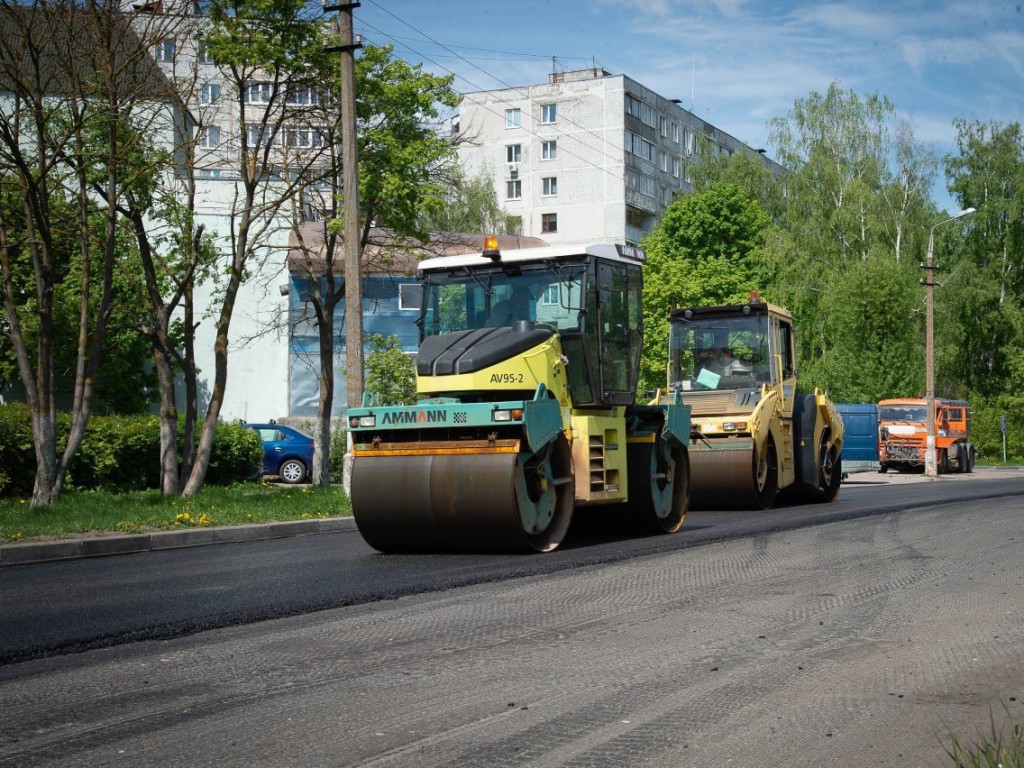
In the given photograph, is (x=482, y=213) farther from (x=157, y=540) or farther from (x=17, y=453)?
(x=157, y=540)

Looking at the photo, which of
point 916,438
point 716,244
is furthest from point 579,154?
point 916,438

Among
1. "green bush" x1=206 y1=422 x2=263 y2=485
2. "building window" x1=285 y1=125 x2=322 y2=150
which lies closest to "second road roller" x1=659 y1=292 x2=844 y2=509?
"building window" x1=285 y1=125 x2=322 y2=150

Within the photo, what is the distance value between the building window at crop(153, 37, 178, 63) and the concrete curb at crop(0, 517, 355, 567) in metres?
8.28

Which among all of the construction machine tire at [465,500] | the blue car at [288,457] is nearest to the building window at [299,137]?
the blue car at [288,457]

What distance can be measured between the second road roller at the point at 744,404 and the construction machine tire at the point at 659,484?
127 inches

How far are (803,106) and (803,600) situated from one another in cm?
5629

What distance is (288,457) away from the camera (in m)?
33.1

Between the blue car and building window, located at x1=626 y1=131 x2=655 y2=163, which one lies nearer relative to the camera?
the blue car

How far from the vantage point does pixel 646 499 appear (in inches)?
563

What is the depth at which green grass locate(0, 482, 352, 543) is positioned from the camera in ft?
47.5

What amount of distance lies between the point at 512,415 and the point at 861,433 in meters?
36.9

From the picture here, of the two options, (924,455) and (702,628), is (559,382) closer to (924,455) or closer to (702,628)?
(702,628)

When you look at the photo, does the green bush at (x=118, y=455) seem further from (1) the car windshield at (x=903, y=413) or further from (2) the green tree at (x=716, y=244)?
(1) the car windshield at (x=903, y=413)

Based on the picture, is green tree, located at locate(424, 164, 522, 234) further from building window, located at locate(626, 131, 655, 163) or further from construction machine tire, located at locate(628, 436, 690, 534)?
construction machine tire, located at locate(628, 436, 690, 534)
